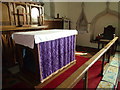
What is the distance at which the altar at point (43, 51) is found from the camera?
6.82ft

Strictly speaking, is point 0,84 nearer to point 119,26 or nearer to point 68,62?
point 68,62

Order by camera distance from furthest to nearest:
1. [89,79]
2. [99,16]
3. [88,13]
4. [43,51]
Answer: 1. [88,13]
2. [99,16]
3. [89,79]
4. [43,51]

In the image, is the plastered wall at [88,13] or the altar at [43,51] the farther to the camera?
the plastered wall at [88,13]

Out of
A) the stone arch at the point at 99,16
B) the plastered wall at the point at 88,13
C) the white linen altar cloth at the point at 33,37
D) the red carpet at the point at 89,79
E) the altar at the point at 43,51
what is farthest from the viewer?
the plastered wall at the point at 88,13

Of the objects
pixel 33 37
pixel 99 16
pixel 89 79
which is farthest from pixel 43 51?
pixel 99 16

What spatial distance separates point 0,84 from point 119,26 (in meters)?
5.52

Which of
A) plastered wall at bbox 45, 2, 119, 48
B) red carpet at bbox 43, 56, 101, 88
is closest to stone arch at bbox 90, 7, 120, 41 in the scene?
plastered wall at bbox 45, 2, 119, 48

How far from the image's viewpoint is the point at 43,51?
7.13ft

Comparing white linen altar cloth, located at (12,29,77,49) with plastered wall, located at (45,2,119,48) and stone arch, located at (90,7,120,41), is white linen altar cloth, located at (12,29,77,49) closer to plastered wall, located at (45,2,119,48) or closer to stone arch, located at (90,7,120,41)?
plastered wall, located at (45,2,119,48)

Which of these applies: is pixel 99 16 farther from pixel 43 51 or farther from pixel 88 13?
pixel 43 51

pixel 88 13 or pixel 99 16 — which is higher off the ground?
pixel 88 13

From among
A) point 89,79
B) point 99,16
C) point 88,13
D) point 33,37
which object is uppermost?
point 88,13

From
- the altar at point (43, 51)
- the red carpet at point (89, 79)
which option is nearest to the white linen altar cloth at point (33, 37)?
the altar at point (43, 51)

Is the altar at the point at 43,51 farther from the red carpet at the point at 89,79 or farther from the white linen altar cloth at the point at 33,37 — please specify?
the red carpet at the point at 89,79
